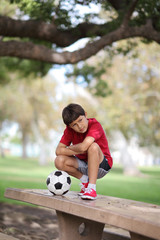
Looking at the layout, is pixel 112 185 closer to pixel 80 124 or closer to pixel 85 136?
pixel 85 136

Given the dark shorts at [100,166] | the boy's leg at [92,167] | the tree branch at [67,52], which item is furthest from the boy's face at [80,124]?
the tree branch at [67,52]

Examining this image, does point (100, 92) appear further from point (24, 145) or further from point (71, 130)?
point (24, 145)

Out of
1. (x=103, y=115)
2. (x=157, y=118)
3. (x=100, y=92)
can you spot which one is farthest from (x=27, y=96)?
(x=100, y=92)

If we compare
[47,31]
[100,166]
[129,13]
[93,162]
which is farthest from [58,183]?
[47,31]

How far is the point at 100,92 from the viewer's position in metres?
13.5

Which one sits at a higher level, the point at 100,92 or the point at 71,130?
the point at 100,92

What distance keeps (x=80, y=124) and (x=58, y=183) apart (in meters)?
0.69

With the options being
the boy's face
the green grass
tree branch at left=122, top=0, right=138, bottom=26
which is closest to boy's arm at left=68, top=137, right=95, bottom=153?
the boy's face

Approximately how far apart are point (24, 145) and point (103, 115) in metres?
32.3

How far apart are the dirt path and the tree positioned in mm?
3082

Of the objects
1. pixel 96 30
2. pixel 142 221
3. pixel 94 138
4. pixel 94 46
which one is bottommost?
pixel 142 221

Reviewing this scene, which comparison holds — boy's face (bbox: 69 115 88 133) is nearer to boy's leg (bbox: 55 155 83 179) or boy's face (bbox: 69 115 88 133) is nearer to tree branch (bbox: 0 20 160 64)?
boy's leg (bbox: 55 155 83 179)

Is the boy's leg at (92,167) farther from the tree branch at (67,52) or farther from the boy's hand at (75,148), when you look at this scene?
the tree branch at (67,52)

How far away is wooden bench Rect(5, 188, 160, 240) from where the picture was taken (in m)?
2.68
